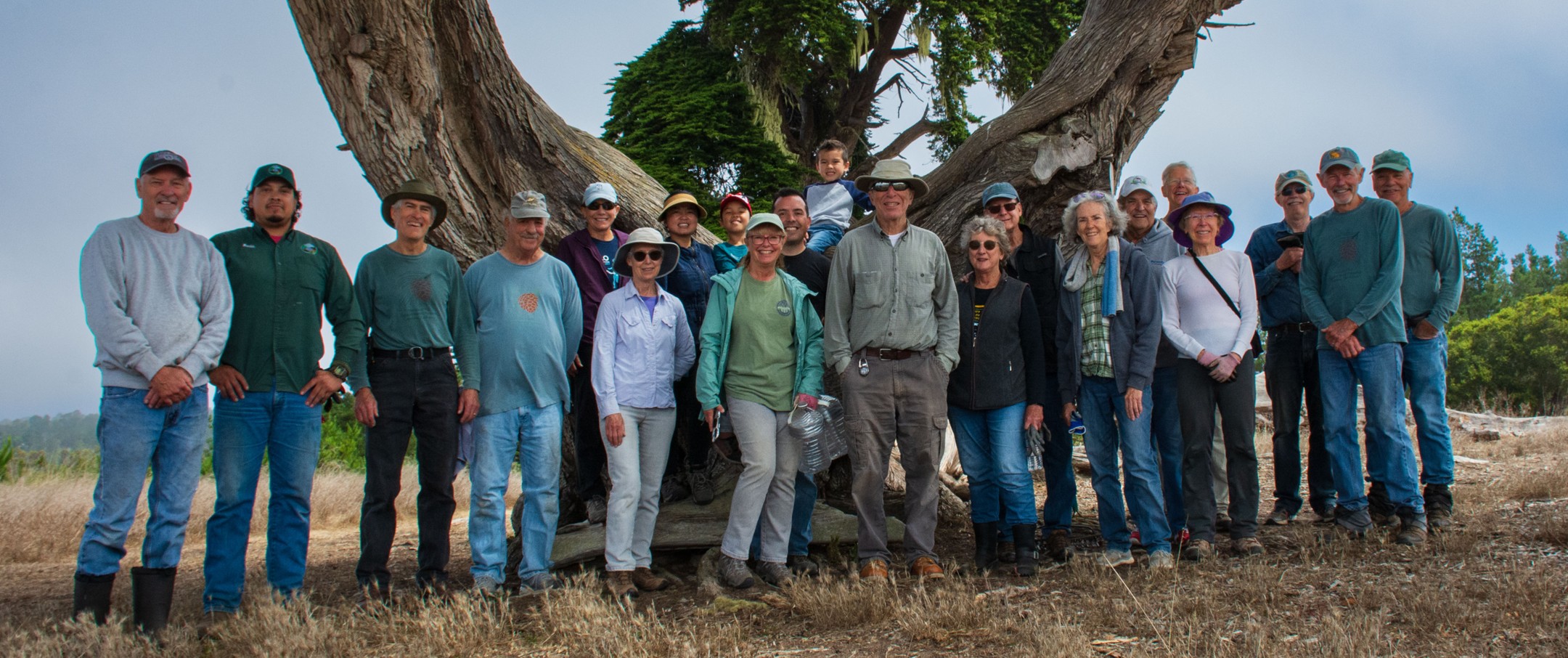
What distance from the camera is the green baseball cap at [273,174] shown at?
516 centimetres

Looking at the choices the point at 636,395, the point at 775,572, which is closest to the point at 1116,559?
the point at 775,572

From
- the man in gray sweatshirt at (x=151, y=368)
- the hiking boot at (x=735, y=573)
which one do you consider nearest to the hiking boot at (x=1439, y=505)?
the hiking boot at (x=735, y=573)

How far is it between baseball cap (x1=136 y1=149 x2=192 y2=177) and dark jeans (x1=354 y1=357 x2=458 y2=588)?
51.7 inches

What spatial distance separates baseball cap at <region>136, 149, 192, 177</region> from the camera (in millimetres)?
4738

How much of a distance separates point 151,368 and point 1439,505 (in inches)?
267

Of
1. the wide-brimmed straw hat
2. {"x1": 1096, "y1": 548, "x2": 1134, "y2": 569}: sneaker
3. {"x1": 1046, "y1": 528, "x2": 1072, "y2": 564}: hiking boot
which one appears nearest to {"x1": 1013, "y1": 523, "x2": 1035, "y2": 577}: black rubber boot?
{"x1": 1096, "y1": 548, "x2": 1134, "y2": 569}: sneaker

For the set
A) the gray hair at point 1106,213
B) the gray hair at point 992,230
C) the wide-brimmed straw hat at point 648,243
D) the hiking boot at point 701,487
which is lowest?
the hiking boot at point 701,487

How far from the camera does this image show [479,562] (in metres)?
5.52

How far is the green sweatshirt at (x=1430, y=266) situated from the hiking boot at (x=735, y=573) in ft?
13.0

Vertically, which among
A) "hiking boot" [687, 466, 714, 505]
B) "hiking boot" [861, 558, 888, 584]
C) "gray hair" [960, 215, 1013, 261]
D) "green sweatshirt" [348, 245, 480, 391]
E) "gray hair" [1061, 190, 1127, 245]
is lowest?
"hiking boot" [861, 558, 888, 584]

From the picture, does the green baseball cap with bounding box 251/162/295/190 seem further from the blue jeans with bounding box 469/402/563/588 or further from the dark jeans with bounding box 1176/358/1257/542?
the dark jeans with bounding box 1176/358/1257/542

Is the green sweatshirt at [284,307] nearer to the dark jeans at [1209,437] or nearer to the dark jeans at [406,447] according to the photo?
the dark jeans at [406,447]

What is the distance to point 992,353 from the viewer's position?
550 cm

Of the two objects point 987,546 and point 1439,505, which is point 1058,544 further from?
point 1439,505
